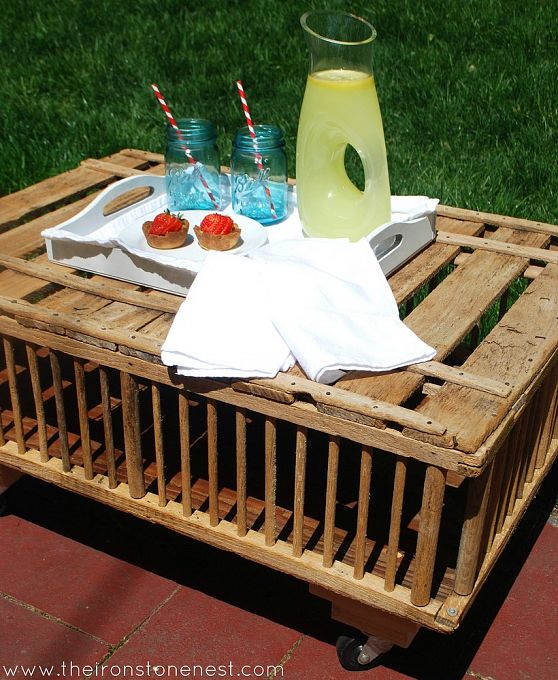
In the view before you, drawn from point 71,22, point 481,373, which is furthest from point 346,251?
point 71,22

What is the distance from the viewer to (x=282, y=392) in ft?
5.20

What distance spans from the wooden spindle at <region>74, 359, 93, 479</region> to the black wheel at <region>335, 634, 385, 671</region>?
0.60m

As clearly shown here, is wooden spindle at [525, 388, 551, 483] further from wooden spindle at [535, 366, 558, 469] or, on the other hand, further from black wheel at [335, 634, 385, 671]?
black wheel at [335, 634, 385, 671]

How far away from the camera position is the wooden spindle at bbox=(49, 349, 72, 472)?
183 cm

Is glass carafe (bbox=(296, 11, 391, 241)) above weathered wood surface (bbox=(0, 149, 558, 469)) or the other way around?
above

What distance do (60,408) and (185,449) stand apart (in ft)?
0.92

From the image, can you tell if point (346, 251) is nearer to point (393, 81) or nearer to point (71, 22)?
point (393, 81)

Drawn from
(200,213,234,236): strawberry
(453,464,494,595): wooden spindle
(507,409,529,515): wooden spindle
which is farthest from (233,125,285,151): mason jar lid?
(453,464,494,595): wooden spindle

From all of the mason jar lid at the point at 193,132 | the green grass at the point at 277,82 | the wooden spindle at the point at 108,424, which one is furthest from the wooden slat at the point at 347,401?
→ the green grass at the point at 277,82

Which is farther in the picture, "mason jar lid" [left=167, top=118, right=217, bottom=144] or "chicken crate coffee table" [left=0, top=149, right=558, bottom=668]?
"mason jar lid" [left=167, top=118, right=217, bottom=144]

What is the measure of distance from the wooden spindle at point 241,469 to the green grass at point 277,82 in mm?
1829

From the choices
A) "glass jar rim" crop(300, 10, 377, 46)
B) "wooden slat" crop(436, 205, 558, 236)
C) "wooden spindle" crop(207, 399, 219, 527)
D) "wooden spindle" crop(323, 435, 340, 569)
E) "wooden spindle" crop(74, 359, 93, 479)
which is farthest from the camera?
"wooden slat" crop(436, 205, 558, 236)

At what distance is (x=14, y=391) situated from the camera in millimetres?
1924

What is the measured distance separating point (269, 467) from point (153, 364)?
0.28 m
